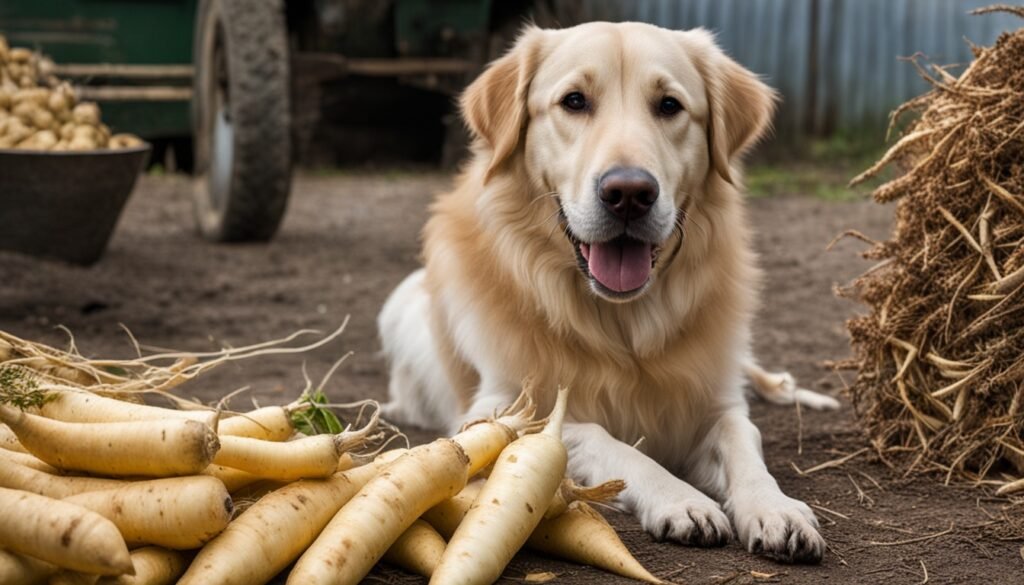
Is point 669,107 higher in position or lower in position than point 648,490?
higher

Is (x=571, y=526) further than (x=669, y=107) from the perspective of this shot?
No

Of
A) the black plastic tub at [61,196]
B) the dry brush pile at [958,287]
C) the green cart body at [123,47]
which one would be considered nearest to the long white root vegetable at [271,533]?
the dry brush pile at [958,287]

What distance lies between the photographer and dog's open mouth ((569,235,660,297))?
10.2 feet

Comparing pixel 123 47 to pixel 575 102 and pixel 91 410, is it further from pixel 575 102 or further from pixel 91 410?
pixel 91 410

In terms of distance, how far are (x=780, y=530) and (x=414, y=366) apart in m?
1.85

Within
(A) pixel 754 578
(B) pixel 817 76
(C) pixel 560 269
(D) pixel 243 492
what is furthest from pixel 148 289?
(B) pixel 817 76

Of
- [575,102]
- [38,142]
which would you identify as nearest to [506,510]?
[575,102]

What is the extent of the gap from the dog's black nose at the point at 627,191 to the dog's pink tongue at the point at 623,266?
0.50 feet

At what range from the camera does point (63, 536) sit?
2.01 m

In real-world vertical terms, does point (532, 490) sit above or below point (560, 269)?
below

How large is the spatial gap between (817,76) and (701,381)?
29.3ft

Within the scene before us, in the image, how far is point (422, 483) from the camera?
2.39 m

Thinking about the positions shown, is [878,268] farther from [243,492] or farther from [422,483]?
[243,492]

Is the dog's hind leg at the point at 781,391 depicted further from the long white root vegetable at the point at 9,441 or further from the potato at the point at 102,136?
the potato at the point at 102,136
